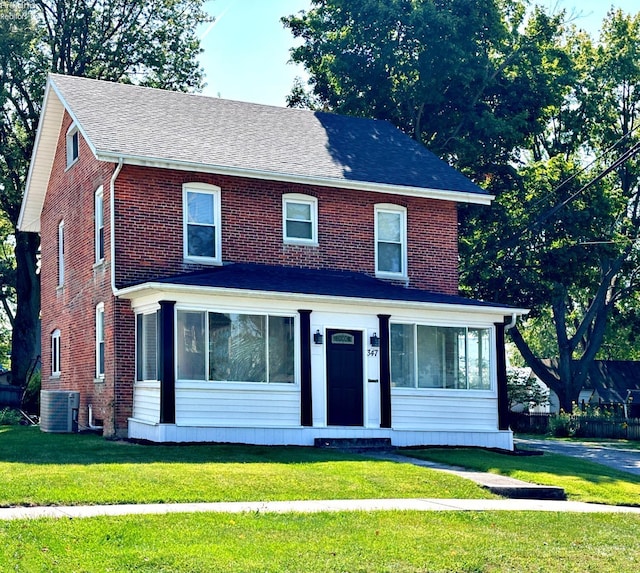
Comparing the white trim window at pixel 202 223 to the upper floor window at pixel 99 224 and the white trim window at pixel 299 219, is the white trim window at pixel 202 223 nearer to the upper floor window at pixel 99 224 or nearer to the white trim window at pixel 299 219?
the white trim window at pixel 299 219

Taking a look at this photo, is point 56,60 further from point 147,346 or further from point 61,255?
point 147,346

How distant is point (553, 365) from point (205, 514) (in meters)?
44.7

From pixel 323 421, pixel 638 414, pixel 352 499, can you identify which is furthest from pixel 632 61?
pixel 352 499

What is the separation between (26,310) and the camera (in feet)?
136

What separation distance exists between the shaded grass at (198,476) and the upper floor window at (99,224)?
6142mm

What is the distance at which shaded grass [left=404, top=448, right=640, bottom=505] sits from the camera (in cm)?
1733

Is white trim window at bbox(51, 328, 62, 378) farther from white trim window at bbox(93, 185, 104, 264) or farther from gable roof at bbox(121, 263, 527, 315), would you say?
gable roof at bbox(121, 263, 527, 315)

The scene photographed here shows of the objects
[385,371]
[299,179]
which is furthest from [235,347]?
[299,179]

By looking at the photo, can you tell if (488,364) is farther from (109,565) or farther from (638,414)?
(638,414)

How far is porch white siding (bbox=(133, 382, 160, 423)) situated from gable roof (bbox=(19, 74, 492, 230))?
5.10 metres

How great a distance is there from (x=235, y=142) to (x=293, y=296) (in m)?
5.79

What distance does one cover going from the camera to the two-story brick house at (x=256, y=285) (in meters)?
21.8

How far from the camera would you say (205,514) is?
12.5 metres

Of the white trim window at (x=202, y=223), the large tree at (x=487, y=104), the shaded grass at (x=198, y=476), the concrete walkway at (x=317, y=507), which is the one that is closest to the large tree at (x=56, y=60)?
the large tree at (x=487, y=104)
